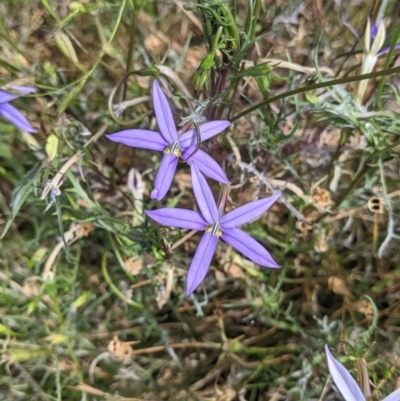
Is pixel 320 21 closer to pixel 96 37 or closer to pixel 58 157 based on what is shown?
pixel 96 37

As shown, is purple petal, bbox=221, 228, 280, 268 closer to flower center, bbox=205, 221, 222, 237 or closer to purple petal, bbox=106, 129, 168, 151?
flower center, bbox=205, 221, 222, 237

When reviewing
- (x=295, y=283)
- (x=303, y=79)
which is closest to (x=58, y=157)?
(x=303, y=79)

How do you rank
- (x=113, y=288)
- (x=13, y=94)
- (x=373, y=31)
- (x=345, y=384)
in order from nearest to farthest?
(x=345, y=384), (x=13, y=94), (x=373, y=31), (x=113, y=288)

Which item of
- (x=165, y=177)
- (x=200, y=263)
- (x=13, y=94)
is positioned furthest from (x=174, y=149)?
(x=13, y=94)

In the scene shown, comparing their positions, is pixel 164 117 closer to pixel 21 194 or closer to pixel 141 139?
pixel 141 139

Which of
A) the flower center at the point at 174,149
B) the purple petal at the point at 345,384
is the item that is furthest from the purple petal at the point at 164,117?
the purple petal at the point at 345,384

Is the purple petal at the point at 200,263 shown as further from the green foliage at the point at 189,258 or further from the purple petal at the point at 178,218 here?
the green foliage at the point at 189,258

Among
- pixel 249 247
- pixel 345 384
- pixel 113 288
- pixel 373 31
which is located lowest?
pixel 113 288

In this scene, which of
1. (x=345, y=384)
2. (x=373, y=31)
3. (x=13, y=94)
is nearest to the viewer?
(x=345, y=384)
